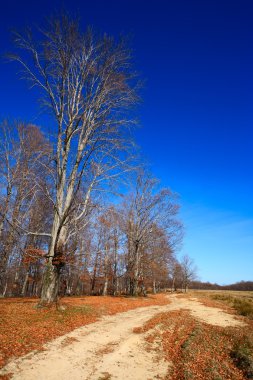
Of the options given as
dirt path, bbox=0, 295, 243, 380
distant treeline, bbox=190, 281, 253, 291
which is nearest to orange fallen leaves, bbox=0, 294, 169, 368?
dirt path, bbox=0, 295, 243, 380

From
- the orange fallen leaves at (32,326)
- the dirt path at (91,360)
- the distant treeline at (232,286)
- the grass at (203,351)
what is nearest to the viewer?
the dirt path at (91,360)

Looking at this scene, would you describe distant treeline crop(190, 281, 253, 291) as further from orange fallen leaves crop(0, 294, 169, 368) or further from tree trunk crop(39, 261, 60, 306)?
orange fallen leaves crop(0, 294, 169, 368)

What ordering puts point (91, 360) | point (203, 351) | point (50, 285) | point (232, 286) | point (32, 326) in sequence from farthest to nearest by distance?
point (232, 286), point (50, 285), point (32, 326), point (203, 351), point (91, 360)

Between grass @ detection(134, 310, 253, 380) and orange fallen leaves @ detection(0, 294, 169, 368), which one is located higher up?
orange fallen leaves @ detection(0, 294, 169, 368)

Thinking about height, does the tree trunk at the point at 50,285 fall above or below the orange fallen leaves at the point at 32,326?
above

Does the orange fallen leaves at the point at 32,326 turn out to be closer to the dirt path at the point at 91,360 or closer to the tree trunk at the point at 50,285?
the dirt path at the point at 91,360

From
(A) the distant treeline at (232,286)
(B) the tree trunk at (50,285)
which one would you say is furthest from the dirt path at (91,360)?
(A) the distant treeline at (232,286)

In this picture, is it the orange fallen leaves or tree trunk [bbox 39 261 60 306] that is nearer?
the orange fallen leaves

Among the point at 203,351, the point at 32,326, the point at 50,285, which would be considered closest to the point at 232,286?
the point at 50,285

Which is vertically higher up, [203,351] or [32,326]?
[32,326]

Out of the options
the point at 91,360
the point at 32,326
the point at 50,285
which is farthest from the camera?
the point at 50,285

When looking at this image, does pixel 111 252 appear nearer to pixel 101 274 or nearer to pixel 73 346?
pixel 101 274

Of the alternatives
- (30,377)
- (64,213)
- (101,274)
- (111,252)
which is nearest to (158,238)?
(111,252)

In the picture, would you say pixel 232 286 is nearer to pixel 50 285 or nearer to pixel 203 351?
pixel 50 285
